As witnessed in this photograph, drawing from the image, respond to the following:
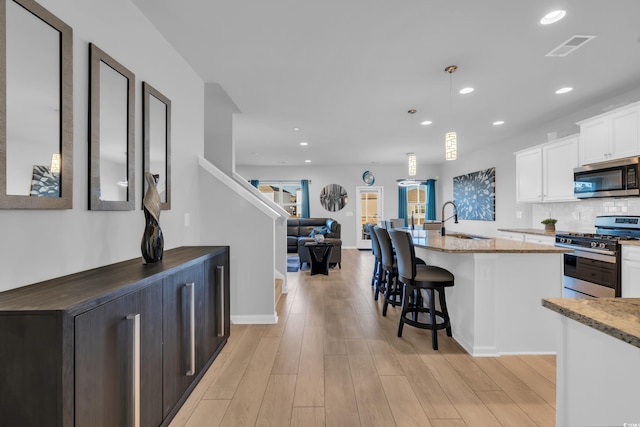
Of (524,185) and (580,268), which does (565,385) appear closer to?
(580,268)

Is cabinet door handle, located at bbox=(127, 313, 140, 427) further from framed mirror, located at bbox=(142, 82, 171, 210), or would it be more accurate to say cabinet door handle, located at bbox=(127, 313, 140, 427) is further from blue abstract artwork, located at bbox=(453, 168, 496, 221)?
blue abstract artwork, located at bbox=(453, 168, 496, 221)

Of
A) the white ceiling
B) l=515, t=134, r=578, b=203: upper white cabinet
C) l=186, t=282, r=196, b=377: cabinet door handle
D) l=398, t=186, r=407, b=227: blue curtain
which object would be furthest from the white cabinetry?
l=398, t=186, r=407, b=227: blue curtain

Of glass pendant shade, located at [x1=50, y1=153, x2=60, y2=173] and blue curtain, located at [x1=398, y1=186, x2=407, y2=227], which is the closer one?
glass pendant shade, located at [x1=50, y1=153, x2=60, y2=173]

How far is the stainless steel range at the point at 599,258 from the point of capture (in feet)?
9.83

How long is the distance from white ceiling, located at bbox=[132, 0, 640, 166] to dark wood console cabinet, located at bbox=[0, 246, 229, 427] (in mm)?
1862

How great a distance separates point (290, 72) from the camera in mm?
2998

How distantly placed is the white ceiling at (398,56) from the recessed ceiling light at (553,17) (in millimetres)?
49

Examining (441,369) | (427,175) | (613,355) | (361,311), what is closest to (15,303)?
(613,355)

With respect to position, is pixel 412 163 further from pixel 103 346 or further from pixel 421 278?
pixel 103 346

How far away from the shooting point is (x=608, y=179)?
343cm

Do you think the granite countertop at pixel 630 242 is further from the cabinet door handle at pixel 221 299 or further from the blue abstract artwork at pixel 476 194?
the cabinet door handle at pixel 221 299

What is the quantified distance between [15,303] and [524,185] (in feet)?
20.2

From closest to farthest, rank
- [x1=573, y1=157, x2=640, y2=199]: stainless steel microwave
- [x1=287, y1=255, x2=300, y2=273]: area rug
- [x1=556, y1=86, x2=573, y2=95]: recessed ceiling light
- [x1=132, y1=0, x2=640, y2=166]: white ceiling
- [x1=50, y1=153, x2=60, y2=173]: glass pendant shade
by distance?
1. [x1=50, y1=153, x2=60, y2=173]: glass pendant shade
2. [x1=132, y1=0, x2=640, y2=166]: white ceiling
3. [x1=573, y1=157, x2=640, y2=199]: stainless steel microwave
4. [x1=556, y1=86, x2=573, y2=95]: recessed ceiling light
5. [x1=287, y1=255, x2=300, y2=273]: area rug

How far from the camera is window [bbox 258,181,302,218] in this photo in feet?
30.3
